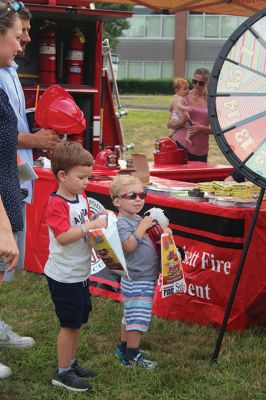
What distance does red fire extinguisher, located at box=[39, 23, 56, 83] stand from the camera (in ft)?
24.3

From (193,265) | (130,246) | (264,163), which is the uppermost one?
(264,163)

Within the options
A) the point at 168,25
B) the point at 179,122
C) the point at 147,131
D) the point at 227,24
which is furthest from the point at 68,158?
the point at 168,25

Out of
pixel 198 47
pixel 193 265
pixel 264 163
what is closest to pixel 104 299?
pixel 193 265

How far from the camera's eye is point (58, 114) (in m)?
4.24

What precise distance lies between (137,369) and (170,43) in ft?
148

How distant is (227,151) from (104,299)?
1879mm

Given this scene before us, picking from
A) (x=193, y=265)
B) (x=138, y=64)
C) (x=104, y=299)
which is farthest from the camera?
(x=138, y=64)

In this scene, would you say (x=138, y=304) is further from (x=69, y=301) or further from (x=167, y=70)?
(x=167, y=70)

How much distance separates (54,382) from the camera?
3713 millimetres

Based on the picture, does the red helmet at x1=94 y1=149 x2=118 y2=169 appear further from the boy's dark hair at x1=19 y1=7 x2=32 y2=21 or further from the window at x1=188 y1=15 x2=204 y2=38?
the window at x1=188 y1=15 x2=204 y2=38

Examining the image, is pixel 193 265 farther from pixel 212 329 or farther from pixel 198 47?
pixel 198 47

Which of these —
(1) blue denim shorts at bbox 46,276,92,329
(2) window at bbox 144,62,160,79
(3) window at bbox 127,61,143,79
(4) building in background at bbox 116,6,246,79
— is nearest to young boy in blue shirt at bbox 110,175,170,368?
(1) blue denim shorts at bbox 46,276,92,329

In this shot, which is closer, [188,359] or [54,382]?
[54,382]

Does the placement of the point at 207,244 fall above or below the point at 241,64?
below
